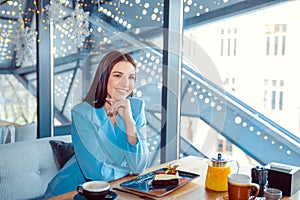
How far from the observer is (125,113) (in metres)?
1.74

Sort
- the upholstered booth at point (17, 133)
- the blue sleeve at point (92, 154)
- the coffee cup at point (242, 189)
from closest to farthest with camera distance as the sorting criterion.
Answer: the coffee cup at point (242, 189) → the blue sleeve at point (92, 154) → the upholstered booth at point (17, 133)

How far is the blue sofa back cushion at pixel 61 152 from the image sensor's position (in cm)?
208

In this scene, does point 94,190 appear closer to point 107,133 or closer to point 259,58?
point 107,133

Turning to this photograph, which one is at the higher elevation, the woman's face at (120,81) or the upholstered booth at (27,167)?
the woman's face at (120,81)

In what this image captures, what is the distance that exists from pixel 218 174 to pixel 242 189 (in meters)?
0.21

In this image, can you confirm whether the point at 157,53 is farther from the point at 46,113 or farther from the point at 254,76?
the point at 46,113

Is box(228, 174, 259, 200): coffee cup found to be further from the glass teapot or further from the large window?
the large window

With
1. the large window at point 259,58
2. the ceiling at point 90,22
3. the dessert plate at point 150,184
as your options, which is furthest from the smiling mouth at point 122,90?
the large window at point 259,58

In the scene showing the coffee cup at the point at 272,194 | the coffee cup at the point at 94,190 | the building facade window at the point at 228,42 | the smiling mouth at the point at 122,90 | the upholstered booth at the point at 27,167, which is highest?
A: the building facade window at the point at 228,42

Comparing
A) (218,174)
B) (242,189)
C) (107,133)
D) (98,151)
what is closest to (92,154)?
(98,151)

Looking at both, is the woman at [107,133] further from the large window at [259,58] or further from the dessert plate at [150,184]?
the large window at [259,58]

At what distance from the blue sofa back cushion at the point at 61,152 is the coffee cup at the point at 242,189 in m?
1.19

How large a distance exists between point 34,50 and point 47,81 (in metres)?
0.24

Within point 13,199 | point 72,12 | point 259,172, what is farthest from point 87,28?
point 259,172
